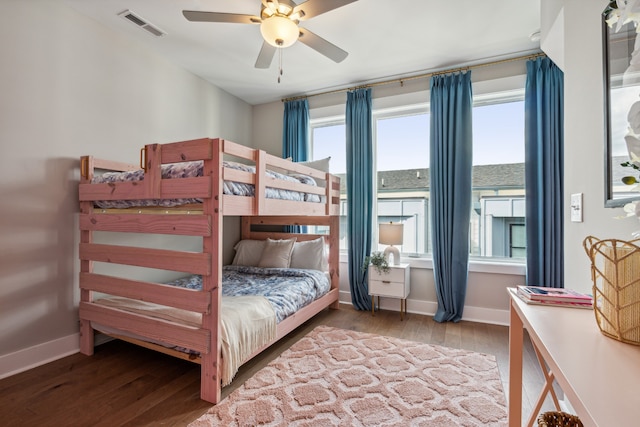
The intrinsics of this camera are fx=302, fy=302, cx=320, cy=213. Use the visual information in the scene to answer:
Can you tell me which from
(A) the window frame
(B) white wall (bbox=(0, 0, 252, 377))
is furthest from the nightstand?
(B) white wall (bbox=(0, 0, 252, 377))

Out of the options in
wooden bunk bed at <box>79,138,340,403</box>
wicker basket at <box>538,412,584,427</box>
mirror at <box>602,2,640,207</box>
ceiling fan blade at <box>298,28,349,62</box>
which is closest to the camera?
mirror at <box>602,2,640,207</box>

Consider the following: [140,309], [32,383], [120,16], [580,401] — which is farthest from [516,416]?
[120,16]

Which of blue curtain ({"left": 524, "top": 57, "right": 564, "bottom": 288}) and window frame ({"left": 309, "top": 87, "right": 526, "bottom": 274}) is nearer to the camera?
blue curtain ({"left": 524, "top": 57, "right": 564, "bottom": 288})

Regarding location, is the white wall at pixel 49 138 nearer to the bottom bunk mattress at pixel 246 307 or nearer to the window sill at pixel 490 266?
the bottom bunk mattress at pixel 246 307

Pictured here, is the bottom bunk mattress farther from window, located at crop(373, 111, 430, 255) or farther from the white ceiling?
the white ceiling

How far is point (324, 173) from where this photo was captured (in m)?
3.24

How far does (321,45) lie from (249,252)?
2.40 m

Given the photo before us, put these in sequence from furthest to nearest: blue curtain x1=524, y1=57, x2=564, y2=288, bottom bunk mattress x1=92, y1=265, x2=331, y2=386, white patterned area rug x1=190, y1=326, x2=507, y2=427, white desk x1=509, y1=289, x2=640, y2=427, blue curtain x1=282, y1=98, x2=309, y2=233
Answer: blue curtain x1=282, y1=98, x2=309, y2=233, blue curtain x1=524, y1=57, x2=564, y2=288, bottom bunk mattress x1=92, y1=265, x2=331, y2=386, white patterned area rug x1=190, y1=326, x2=507, y2=427, white desk x1=509, y1=289, x2=640, y2=427

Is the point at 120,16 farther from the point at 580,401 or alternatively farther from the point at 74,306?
the point at 580,401

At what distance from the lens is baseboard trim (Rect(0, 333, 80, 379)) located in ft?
6.60

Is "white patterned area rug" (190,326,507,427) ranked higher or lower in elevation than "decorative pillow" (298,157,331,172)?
lower

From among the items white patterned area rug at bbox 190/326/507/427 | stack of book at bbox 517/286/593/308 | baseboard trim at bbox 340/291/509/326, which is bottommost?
white patterned area rug at bbox 190/326/507/427

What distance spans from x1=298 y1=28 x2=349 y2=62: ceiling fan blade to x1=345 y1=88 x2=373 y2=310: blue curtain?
1.27m

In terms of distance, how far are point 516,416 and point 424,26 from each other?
9.13 feet
